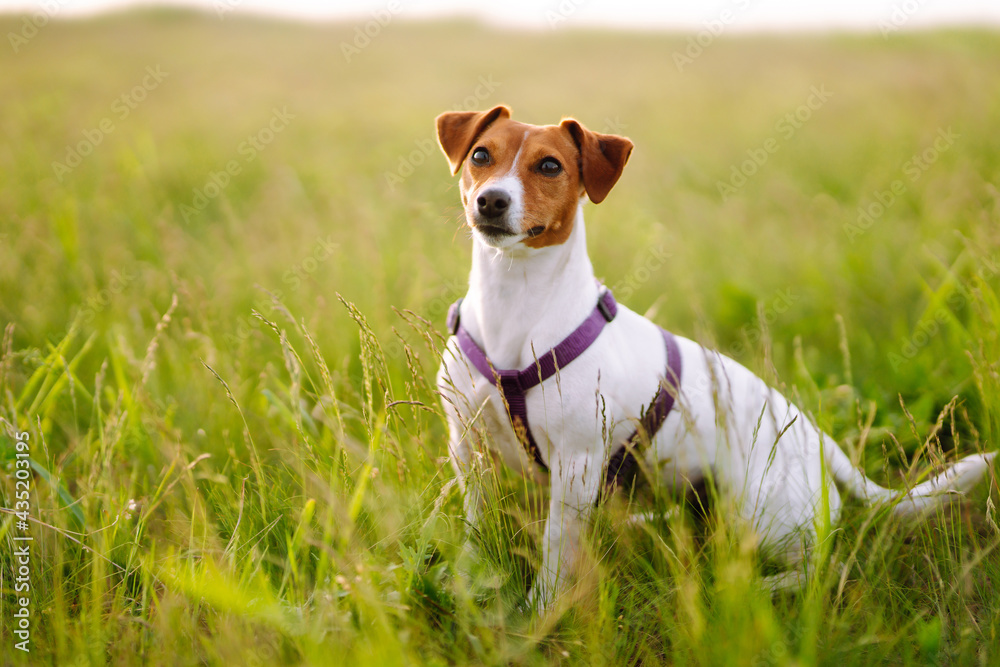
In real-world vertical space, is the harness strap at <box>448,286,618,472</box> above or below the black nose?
below

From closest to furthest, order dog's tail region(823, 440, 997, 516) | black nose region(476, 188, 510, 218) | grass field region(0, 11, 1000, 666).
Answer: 1. grass field region(0, 11, 1000, 666)
2. black nose region(476, 188, 510, 218)
3. dog's tail region(823, 440, 997, 516)

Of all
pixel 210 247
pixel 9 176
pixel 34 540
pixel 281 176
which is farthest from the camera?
pixel 281 176

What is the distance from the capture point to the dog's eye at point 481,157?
2217mm

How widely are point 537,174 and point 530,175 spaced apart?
0.10 feet

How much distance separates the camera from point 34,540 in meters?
2.02

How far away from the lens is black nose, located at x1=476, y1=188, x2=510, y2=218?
1.99 metres

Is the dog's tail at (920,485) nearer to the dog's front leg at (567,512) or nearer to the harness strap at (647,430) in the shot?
the harness strap at (647,430)

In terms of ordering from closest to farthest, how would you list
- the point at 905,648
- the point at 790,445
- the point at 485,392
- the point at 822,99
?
the point at 905,648 < the point at 485,392 < the point at 790,445 < the point at 822,99

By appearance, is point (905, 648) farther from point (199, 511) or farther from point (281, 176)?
point (281, 176)

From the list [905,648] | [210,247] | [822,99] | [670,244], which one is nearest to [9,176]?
[210,247]

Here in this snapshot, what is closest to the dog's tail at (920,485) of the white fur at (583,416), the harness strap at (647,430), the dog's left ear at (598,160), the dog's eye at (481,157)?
the white fur at (583,416)

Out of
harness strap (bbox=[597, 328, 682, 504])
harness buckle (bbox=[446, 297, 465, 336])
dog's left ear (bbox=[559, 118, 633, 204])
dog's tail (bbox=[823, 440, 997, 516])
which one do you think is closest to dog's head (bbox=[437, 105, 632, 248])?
dog's left ear (bbox=[559, 118, 633, 204])

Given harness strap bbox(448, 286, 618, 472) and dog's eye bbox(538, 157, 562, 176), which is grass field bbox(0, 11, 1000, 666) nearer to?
harness strap bbox(448, 286, 618, 472)

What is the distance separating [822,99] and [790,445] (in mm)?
9105
